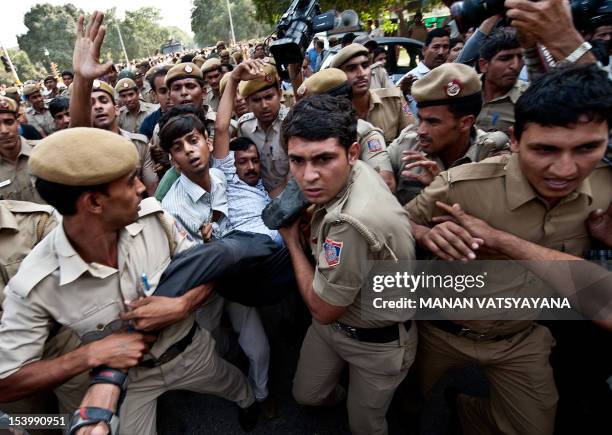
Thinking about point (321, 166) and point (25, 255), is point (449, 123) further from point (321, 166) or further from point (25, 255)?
point (25, 255)

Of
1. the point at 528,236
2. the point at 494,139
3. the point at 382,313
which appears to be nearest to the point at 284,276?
the point at 382,313

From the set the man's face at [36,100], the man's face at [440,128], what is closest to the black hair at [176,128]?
the man's face at [440,128]

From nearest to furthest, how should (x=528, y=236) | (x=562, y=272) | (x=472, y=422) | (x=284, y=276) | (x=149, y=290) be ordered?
(x=562, y=272), (x=528, y=236), (x=149, y=290), (x=472, y=422), (x=284, y=276)

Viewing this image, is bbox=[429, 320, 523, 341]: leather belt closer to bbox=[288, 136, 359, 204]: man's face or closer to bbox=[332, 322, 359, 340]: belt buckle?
bbox=[332, 322, 359, 340]: belt buckle

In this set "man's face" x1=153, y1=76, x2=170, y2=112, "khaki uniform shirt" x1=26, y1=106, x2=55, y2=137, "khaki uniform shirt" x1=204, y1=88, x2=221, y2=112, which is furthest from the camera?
"khaki uniform shirt" x1=26, y1=106, x2=55, y2=137

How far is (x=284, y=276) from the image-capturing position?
2211 millimetres

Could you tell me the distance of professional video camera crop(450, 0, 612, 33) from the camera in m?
1.97

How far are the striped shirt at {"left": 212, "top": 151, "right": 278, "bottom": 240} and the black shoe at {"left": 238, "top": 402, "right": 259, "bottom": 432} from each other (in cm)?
123

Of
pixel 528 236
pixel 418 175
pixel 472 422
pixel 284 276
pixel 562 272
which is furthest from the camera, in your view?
pixel 284 276

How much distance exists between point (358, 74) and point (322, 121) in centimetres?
185

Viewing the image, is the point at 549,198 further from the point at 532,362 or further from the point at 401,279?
the point at 532,362

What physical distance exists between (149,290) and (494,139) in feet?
6.92

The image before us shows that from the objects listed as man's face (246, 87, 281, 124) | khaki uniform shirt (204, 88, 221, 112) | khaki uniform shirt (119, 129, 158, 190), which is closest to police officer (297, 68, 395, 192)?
man's face (246, 87, 281, 124)

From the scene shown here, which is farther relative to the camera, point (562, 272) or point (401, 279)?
point (401, 279)
